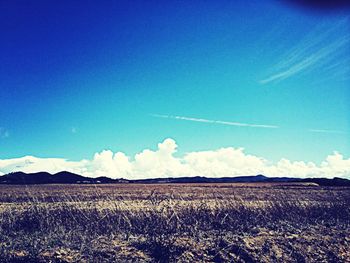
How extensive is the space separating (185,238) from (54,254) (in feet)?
10.5

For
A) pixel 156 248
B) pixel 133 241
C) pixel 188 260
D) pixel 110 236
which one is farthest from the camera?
pixel 110 236

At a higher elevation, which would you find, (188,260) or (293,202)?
(293,202)

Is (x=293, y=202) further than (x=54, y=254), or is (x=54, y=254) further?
(x=293, y=202)

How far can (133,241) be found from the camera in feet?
28.6

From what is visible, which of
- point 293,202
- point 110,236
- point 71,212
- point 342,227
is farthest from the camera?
point 293,202

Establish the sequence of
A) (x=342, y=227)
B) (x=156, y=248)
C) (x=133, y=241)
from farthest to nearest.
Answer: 1. (x=342, y=227)
2. (x=133, y=241)
3. (x=156, y=248)

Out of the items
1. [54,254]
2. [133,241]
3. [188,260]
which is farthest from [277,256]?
[54,254]

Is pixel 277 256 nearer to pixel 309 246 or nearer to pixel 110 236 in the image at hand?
pixel 309 246

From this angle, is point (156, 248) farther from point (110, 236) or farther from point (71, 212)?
point (71, 212)

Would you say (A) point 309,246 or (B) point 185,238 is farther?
(B) point 185,238

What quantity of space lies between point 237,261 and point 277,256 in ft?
3.11

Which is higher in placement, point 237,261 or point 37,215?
point 37,215

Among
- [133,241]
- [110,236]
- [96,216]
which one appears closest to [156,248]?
[133,241]

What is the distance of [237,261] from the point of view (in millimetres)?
7629
